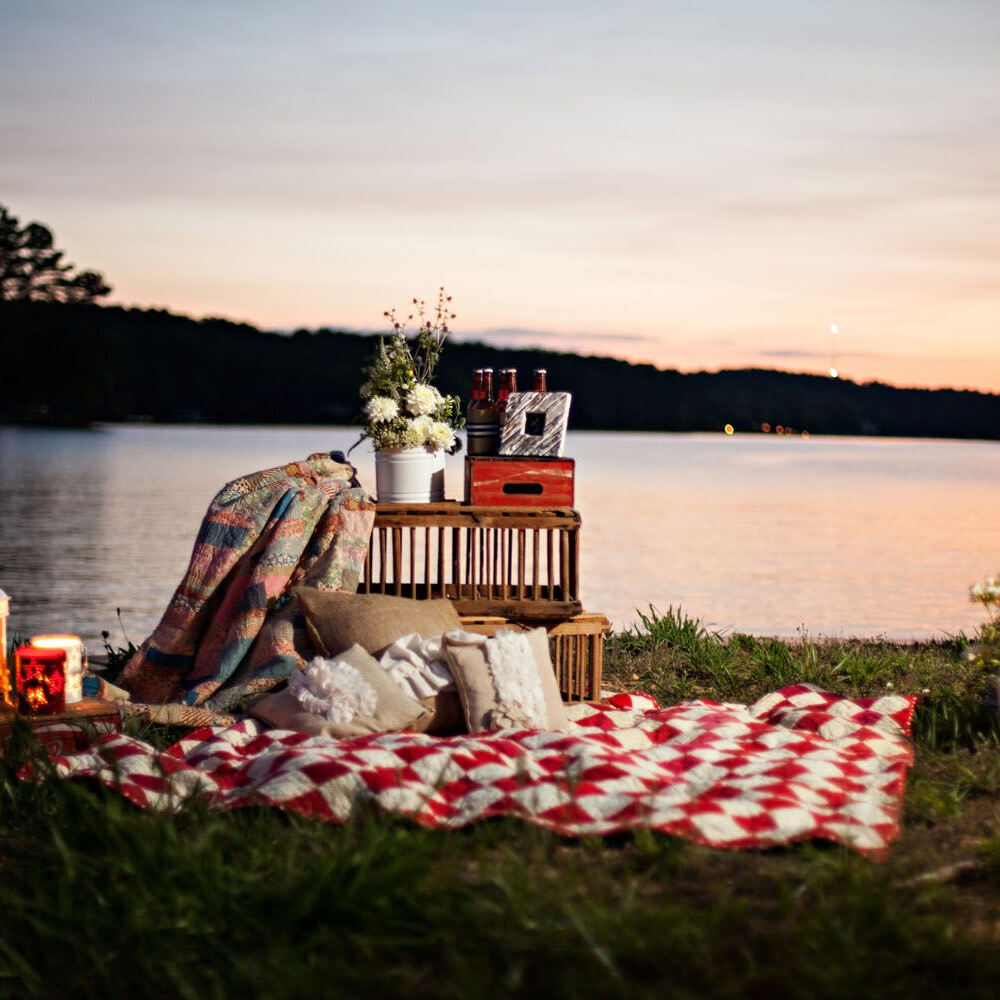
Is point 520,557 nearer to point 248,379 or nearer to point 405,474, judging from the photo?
point 405,474

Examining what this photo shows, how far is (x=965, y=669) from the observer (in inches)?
244

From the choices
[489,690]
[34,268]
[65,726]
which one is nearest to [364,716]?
[489,690]

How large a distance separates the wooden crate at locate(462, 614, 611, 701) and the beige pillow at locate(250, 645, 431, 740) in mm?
838

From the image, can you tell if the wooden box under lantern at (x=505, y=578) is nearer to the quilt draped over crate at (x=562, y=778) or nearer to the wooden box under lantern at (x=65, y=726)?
the quilt draped over crate at (x=562, y=778)

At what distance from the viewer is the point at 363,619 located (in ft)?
16.6

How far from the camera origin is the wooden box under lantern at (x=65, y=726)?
4.32m

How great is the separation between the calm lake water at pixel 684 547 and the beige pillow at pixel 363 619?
3280 millimetres

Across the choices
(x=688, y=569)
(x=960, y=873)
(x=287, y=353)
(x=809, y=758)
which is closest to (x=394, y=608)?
(x=809, y=758)

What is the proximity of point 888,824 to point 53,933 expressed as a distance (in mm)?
2183

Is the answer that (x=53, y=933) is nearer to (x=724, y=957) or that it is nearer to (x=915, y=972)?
(x=724, y=957)

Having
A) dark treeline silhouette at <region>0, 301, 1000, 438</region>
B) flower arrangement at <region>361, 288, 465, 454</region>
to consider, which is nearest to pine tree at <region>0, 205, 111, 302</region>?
dark treeline silhouette at <region>0, 301, 1000, 438</region>

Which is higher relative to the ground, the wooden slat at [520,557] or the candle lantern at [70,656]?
the wooden slat at [520,557]

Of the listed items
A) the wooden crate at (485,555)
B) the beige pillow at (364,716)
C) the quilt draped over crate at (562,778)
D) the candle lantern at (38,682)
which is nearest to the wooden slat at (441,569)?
the wooden crate at (485,555)

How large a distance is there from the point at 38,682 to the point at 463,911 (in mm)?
2088
